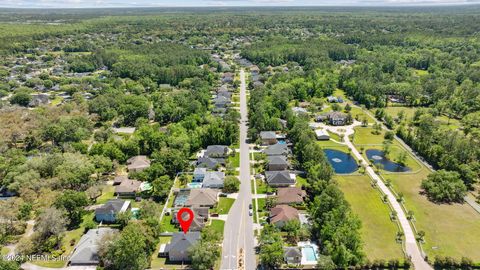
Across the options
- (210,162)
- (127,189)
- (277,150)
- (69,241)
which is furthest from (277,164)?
(69,241)

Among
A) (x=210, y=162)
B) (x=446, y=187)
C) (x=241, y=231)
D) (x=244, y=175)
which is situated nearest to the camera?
(x=241, y=231)

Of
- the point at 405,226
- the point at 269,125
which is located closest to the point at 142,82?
the point at 269,125

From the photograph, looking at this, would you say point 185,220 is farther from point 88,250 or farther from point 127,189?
point 127,189

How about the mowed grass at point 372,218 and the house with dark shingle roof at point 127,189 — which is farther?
the house with dark shingle roof at point 127,189

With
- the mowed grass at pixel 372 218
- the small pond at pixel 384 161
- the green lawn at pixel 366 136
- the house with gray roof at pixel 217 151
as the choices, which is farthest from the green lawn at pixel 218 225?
the green lawn at pixel 366 136

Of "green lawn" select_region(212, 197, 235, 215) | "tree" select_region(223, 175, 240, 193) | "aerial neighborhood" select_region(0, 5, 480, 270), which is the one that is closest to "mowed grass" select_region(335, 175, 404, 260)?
"aerial neighborhood" select_region(0, 5, 480, 270)

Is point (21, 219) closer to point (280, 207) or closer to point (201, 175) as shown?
point (201, 175)

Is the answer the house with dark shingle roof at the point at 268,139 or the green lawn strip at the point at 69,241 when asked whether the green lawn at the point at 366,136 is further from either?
the green lawn strip at the point at 69,241
